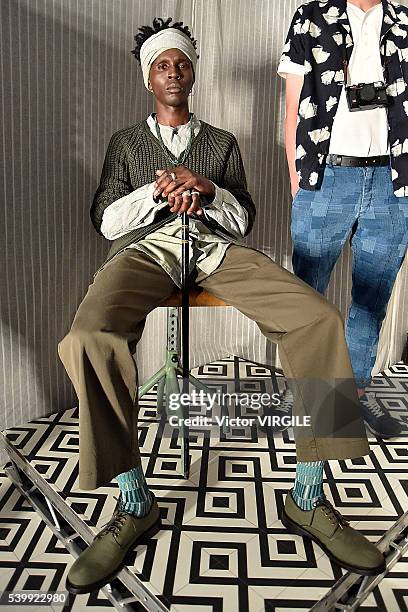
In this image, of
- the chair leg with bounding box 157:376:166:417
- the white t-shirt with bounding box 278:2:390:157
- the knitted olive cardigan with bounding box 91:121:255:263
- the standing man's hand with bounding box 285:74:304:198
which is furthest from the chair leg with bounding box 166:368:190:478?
the white t-shirt with bounding box 278:2:390:157

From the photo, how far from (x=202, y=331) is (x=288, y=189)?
70 centimetres

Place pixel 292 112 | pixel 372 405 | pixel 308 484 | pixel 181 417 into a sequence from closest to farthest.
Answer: pixel 308 484
pixel 292 112
pixel 181 417
pixel 372 405

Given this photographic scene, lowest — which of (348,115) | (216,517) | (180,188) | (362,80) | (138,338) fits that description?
(216,517)

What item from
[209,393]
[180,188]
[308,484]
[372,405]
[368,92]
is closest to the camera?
[308,484]

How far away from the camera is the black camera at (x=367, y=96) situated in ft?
6.24

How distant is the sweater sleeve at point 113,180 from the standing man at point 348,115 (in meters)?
0.51

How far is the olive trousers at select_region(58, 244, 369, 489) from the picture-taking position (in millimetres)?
1497

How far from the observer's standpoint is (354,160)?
1.95 meters

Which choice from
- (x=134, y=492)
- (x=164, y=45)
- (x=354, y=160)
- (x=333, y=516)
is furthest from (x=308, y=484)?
(x=164, y=45)

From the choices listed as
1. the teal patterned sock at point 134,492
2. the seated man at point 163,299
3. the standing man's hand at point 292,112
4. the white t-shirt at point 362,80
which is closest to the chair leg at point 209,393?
the seated man at point 163,299

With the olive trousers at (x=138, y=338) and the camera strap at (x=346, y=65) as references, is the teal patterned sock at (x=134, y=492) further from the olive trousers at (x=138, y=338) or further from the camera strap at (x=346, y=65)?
the camera strap at (x=346, y=65)

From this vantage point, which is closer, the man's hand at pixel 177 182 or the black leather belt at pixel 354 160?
the man's hand at pixel 177 182

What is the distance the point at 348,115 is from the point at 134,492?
47.9 inches

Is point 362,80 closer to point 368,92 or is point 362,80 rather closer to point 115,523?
point 368,92
